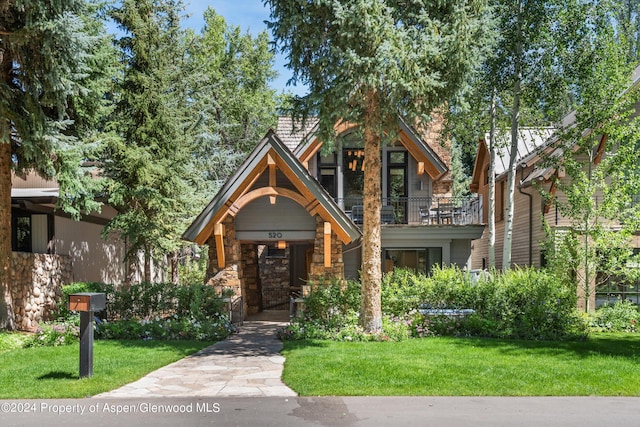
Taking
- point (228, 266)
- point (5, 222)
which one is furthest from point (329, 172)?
point (5, 222)

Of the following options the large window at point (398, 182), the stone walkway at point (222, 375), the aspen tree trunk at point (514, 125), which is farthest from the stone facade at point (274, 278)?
the stone walkway at point (222, 375)

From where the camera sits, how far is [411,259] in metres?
20.2

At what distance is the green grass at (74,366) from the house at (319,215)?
420cm

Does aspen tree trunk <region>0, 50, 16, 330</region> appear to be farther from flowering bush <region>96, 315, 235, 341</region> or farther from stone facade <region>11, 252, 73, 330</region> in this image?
flowering bush <region>96, 315, 235, 341</region>

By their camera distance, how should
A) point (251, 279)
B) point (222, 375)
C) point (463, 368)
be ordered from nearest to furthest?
point (222, 375), point (463, 368), point (251, 279)

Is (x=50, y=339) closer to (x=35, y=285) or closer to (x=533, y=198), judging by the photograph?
(x=35, y=285)

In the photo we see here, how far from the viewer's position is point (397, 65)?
39.1 feet

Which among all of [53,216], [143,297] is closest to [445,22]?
[143,297]

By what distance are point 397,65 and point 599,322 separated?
8.92m

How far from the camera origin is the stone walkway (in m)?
8.09

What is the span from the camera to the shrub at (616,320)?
15.0 m

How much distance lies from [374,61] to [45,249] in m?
11.7

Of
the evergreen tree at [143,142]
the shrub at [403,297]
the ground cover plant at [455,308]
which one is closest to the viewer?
the ground cover plant at [455,308]

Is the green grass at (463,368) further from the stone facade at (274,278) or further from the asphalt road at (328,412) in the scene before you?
the stone facade at (274,278)
